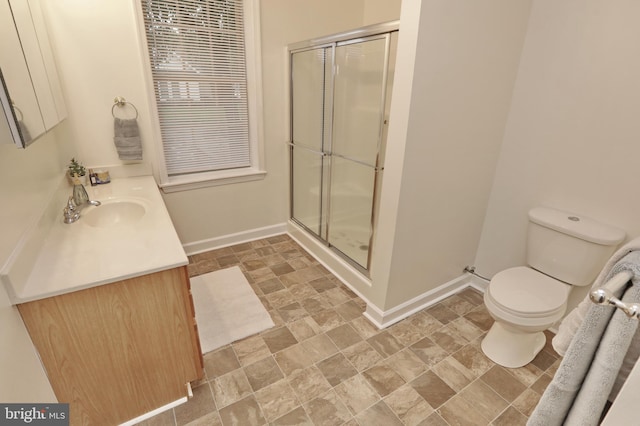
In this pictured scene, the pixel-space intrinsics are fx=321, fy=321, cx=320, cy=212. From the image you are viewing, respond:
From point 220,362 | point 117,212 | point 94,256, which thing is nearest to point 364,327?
point 220,362

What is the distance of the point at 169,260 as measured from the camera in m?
1.35

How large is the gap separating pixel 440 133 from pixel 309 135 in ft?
4.42

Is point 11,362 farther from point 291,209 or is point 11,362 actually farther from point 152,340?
point 291,209

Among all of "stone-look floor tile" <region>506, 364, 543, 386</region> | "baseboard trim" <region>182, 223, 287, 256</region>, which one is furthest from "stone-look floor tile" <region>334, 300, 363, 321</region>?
"baseboard trim" <region>182, 223, 287, 256</region>

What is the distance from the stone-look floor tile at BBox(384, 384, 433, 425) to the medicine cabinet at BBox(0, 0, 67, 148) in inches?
73.2

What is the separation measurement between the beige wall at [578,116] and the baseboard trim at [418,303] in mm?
479

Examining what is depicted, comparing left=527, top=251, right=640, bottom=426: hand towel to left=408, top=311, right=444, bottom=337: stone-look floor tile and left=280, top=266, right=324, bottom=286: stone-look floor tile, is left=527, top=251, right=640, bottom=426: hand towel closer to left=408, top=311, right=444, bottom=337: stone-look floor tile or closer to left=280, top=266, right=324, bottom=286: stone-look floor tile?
left=408, top=311, right=444, bottom=337: stone-look floor tile

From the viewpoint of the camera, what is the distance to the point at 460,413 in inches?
63.1

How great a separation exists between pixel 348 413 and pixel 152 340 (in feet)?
3.27

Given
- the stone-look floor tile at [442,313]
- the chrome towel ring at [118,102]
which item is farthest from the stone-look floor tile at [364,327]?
the chrome towel ring at [118,102]

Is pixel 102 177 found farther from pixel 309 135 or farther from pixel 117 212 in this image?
pixel 309 135

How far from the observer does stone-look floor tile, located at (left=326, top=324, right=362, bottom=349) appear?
202 cm

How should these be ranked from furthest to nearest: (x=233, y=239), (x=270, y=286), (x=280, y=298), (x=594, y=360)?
(x=233, y=239) < (x=270, y=286) < (x=280, y=298) < (x=594, y=360)

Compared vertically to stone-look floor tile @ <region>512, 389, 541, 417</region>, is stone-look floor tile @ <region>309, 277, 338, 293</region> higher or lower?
higher
